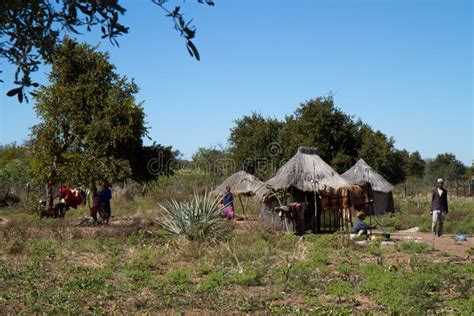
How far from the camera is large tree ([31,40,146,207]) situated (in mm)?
20781

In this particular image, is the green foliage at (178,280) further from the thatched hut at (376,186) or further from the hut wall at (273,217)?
the thatched hut at (376,186)

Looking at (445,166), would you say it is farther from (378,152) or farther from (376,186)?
(376,186)

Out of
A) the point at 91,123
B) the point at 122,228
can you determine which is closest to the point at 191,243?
the point at 122,228

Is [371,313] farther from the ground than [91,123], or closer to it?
closer to it

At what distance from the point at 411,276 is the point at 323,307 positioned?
92.2 inches

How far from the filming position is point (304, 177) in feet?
64.0

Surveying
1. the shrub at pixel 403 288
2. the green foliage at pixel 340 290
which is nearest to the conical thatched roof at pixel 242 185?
the shrub at pixel 403 288

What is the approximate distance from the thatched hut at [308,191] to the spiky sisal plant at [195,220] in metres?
4.63

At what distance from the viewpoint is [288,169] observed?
19797mm

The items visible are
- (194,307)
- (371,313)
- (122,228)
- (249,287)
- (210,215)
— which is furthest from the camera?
(122,228)

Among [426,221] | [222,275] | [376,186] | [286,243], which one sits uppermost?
[376,186]

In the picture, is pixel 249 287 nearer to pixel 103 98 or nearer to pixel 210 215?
pixel 210 215

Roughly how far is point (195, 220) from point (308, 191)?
19.9ft

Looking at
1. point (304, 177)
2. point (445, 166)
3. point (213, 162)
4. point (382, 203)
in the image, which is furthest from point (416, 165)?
point (304, 177)
